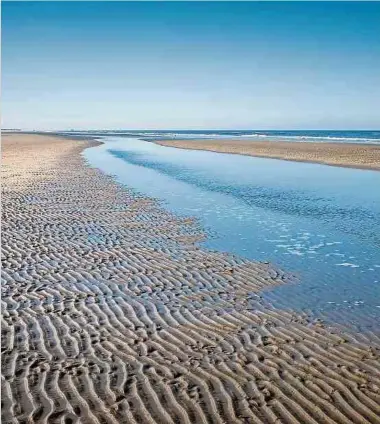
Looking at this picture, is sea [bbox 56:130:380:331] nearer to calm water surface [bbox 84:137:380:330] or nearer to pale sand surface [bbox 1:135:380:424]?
calm water surface [bbox 84:137:380:330]

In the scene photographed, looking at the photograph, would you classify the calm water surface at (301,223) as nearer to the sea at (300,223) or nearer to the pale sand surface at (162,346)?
the sea at (300,223)

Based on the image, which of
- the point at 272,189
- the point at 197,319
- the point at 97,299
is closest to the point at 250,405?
the point at 197,319

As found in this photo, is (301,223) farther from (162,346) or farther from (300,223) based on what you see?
(162,346)

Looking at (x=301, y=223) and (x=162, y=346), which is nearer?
(x=162, y=346)

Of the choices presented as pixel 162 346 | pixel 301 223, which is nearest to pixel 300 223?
pixel 301 223

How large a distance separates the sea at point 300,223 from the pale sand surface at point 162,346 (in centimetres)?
83

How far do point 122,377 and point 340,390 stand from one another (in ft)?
9.74

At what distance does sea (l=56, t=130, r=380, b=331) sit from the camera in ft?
31.2

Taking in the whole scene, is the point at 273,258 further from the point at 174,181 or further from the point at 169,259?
the point at 174,181

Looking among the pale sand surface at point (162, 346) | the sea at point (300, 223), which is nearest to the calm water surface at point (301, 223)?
the sea at point (300, 223)

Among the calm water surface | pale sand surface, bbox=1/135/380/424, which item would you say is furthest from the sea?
pale sand surface, bbox=1/135/380/424

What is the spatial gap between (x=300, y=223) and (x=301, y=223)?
37 millimetres

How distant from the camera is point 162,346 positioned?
23.8 ft

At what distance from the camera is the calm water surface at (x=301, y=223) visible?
961 cm
